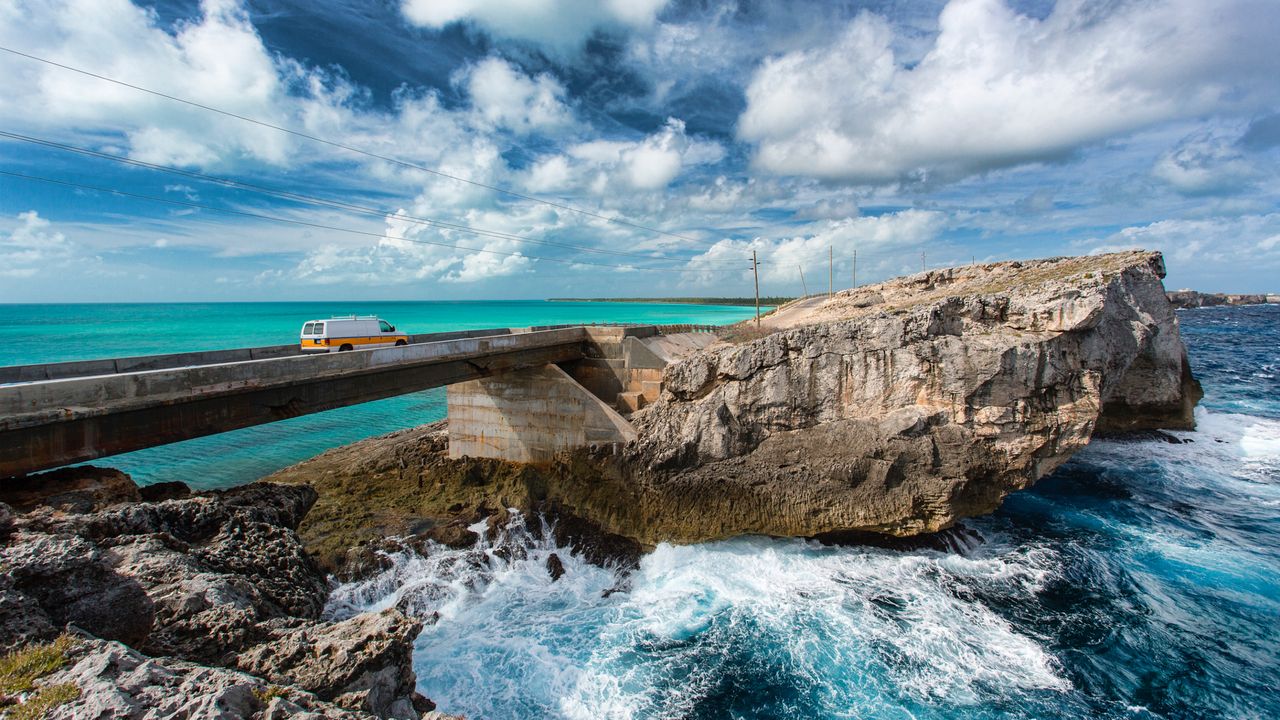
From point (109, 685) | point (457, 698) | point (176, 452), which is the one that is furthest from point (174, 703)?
point (176, 452)

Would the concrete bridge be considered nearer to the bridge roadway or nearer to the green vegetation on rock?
the bridge roadway

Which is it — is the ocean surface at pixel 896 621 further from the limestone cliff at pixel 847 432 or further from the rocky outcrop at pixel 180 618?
the rocky outcrop at pixel 180 618

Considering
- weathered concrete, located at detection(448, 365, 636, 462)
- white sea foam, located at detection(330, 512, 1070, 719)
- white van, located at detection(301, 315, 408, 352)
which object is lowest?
white sea foam, located at detection(330, 512, 1070, 719)

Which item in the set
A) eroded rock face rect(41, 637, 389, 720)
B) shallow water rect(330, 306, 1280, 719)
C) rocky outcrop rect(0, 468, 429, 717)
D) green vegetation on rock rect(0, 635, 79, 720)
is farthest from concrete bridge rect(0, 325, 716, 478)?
eroded rock face rect(41, 637, 389, 720)

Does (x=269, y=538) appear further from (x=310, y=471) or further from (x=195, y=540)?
(x=310, y=471)

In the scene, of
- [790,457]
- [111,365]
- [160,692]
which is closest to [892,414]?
[790,457]

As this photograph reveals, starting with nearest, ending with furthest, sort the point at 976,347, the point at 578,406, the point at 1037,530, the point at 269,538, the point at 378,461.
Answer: the point at 269,538
the point at 976,347
the point at 1037,530
the point at 578,406
the point at 378,461
